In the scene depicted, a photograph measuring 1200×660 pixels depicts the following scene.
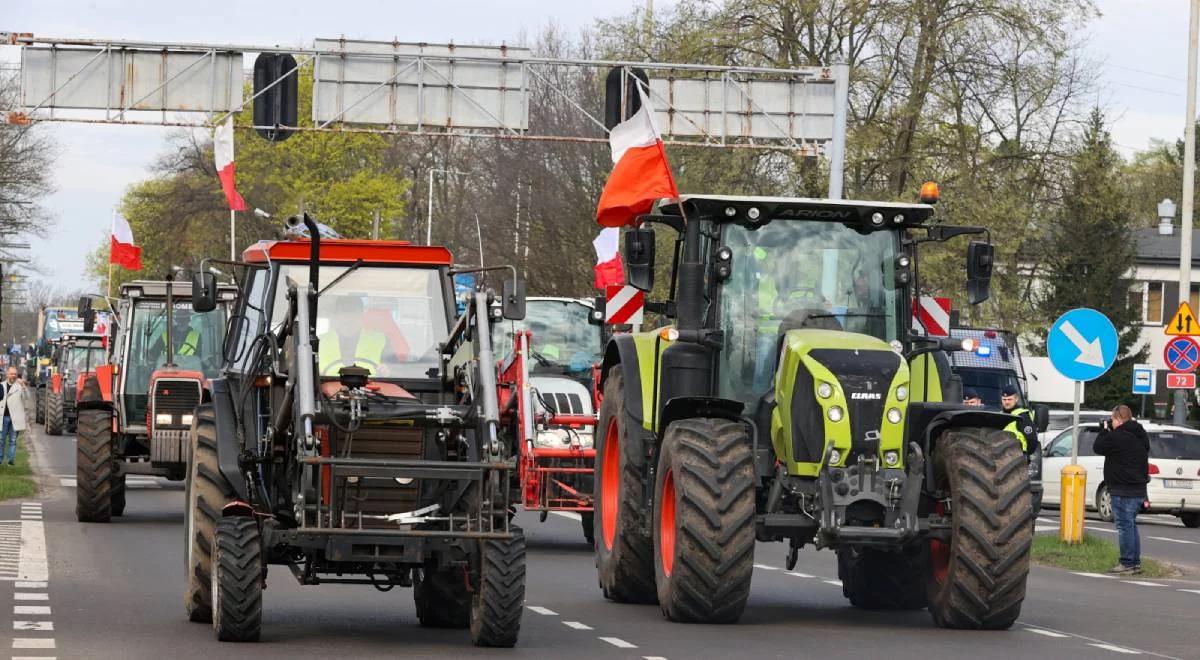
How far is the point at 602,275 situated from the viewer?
99.6ft

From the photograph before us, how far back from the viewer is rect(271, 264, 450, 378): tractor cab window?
13922 millimetres

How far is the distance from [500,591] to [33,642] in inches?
109

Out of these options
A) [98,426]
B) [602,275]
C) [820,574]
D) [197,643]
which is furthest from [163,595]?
[602,275]

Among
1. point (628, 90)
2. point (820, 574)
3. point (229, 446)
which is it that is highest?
point (628, 90)

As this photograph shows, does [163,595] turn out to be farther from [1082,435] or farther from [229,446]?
[1082,435]

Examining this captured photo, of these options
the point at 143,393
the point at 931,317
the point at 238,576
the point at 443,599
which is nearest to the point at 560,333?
the point at 143,393

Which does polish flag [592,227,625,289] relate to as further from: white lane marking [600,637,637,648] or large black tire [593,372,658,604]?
white lane marking [600,637,637,648]

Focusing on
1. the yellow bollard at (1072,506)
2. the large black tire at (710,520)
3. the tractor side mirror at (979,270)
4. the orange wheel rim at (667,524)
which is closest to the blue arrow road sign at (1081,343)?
the yellow bollard at (1072,506)

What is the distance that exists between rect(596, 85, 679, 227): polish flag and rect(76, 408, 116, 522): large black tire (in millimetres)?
10216

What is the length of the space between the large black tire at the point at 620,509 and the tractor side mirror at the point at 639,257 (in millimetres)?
1096

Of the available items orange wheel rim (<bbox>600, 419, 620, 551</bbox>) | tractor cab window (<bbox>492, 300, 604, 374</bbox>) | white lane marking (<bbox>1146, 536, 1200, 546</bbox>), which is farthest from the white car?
orange wheel rim (<bbox>600, 419, 620, 551</bbox>)

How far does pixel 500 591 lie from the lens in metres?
12.7

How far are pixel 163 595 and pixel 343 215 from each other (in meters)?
56.6

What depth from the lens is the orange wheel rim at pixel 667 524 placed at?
1479 cm
